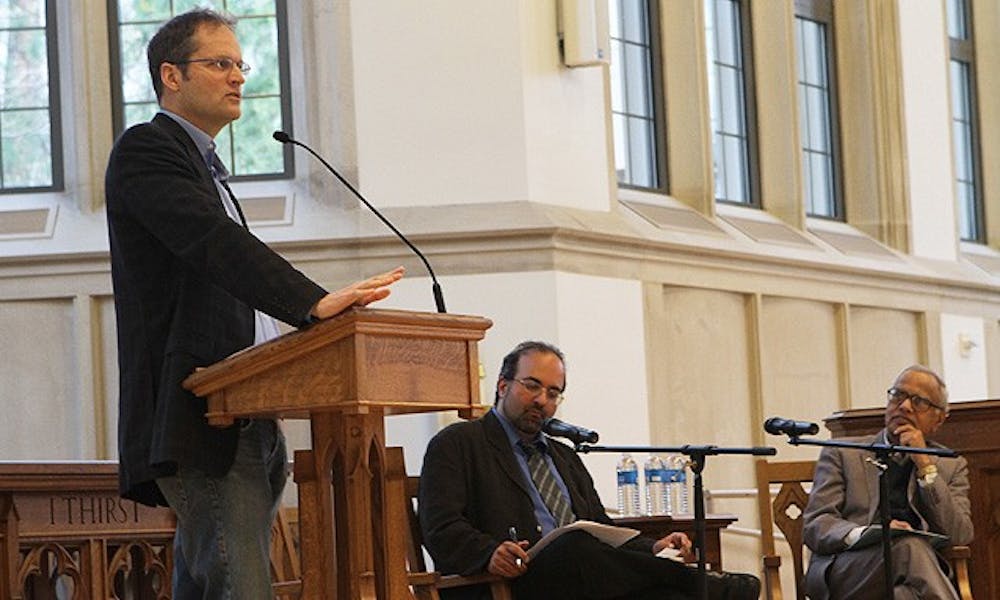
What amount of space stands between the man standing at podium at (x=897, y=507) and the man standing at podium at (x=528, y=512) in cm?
80

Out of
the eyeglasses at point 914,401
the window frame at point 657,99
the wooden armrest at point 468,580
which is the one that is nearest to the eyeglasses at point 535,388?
the wooden armrest at point 468,580

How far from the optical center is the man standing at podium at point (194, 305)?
149 inches

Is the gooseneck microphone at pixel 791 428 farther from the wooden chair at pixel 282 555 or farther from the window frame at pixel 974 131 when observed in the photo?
the window frame at pixel 974 131

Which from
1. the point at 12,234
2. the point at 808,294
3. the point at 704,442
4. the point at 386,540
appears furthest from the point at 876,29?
the point at 386,540

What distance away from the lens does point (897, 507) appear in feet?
23.9

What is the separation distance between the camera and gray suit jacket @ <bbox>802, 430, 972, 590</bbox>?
711cm

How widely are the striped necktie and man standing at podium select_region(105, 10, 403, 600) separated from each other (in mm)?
2692

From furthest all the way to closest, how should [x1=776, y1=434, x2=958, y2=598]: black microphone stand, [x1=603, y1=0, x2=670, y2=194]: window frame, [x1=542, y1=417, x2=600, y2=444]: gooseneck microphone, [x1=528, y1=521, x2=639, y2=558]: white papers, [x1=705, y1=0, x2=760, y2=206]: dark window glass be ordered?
1. [x1=705, y1=0, x2=760, y2=206]: dark window glass
2. [x1=603, y1=0, x2=670, y2=194]: window frame
3. [x1=776, y1=434, x2=958, y2=598]: black microphone stand
4. [x1=528, y1=521, x2=639, y2=558]: white papers
5. [x1=542, y1=417, x2=600, y2=444]: gooseneck microphone

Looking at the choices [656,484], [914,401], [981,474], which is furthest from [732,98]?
[914,401]

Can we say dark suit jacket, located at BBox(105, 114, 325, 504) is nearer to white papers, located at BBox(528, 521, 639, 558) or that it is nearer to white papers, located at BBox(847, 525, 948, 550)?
white papers, located at BBox(528, 521, 639, 558)

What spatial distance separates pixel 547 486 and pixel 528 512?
17 cm

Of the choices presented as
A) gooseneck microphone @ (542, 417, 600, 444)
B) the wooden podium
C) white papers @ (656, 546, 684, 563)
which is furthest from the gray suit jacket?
the wooden podium

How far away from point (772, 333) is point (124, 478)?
8.66 metres

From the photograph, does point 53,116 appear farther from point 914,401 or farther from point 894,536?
point 894,536
